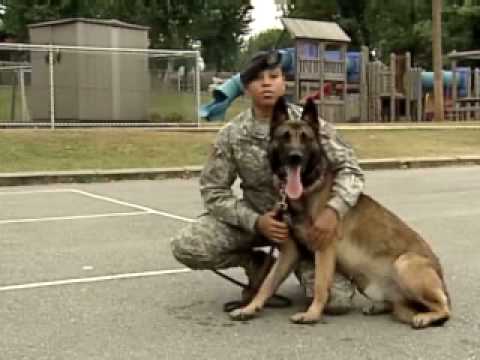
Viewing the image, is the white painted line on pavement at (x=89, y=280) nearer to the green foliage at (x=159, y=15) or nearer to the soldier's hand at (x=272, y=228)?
the soldier's hand at (x=272, y=228)

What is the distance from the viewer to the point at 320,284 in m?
4.51

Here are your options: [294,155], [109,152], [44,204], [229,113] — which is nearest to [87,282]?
[294,155]

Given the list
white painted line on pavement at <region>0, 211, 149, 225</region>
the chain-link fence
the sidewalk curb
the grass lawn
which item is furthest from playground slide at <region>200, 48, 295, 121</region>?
white painted line on pavement at <region>0, 211, 149, 225</region>

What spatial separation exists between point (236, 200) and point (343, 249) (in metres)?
0.69

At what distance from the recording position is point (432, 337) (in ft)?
14.1

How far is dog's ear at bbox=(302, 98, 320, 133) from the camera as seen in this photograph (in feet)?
14.1

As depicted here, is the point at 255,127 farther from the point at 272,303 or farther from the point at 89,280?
the point at 89,280

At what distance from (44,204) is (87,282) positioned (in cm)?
472

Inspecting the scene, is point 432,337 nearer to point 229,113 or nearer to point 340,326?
point 340,326

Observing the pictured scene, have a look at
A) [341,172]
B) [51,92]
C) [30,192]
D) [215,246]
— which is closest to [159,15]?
[51,92]

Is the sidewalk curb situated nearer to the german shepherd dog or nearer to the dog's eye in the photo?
the german shepherd dog

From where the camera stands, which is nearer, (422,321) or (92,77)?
(422,321)

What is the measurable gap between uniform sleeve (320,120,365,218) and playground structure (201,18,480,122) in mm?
17800

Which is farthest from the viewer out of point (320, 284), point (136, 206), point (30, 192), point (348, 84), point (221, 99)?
point (348, 84)
